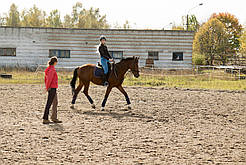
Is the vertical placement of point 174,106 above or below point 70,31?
below

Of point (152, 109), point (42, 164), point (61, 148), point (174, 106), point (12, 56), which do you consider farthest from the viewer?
point (12, 56)

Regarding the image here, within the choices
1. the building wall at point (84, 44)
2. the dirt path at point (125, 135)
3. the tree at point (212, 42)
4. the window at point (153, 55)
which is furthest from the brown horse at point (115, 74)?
the tree at point (212, 42)

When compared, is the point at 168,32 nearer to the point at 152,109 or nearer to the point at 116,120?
the point at 152,109

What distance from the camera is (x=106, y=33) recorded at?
3291 cm

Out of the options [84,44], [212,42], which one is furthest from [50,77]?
[212,42]

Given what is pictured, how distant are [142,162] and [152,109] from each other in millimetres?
6455

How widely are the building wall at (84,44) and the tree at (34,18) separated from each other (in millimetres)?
26580

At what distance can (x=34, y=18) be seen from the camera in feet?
A: 192

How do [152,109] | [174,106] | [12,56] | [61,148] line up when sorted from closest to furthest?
[61,148], [152,109], [174,106], [12,56]

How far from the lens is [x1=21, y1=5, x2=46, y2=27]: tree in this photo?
58156mm

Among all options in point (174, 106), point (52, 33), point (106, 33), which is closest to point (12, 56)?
point (52, 33)

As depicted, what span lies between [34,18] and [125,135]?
5406 centimetres

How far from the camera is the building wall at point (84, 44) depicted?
3206cm

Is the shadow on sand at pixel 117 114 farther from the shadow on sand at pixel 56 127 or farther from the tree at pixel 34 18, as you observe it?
the tree at pixel 34 18
